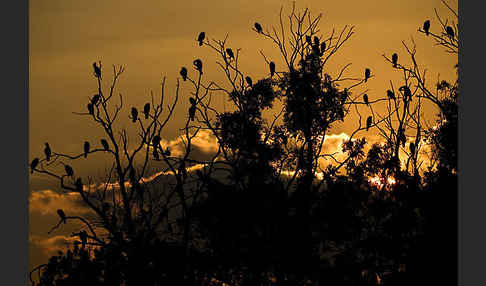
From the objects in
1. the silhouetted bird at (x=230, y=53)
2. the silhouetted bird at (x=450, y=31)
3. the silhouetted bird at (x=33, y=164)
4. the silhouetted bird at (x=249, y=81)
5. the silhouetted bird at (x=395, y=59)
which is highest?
the silhouetted bird at (x=450, y=31)

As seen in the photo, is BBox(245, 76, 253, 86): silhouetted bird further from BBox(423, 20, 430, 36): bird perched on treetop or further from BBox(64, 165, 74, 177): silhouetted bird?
BBox(64, 165, 74, 177): silhouetted bird

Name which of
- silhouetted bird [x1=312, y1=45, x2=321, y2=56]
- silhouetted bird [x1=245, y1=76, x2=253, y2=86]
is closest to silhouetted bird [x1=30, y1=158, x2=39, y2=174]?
silhouetted bird [x1=245, y1=76, x2=253, y2=86]

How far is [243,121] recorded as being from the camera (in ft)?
71.2

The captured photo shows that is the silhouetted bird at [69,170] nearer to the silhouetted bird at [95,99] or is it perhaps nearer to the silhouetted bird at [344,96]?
the silhouetted bird at [95,99]

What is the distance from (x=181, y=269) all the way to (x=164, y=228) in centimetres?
130

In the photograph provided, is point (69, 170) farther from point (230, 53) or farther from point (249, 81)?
point (249, 81)

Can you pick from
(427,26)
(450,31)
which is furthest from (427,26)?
→ (450,31)

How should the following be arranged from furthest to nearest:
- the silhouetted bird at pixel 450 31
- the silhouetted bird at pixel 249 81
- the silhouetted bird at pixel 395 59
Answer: the silhouetted bird at pixel 249 81 → the silhouetted bird at pixel 395 59 → the silhouetted bird at pixel 450 31

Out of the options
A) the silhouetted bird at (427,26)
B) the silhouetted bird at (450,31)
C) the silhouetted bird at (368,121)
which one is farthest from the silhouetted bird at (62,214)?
the silhouetted bird at (450,31)

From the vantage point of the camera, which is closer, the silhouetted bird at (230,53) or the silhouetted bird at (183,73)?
the silhouetted bird at (183,73)

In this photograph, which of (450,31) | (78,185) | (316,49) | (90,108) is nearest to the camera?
(78,185)

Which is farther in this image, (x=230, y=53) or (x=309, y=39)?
(x=309, y=39)

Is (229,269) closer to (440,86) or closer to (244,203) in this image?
(244,203)

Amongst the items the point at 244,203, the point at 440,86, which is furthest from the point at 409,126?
the point at 244,203
